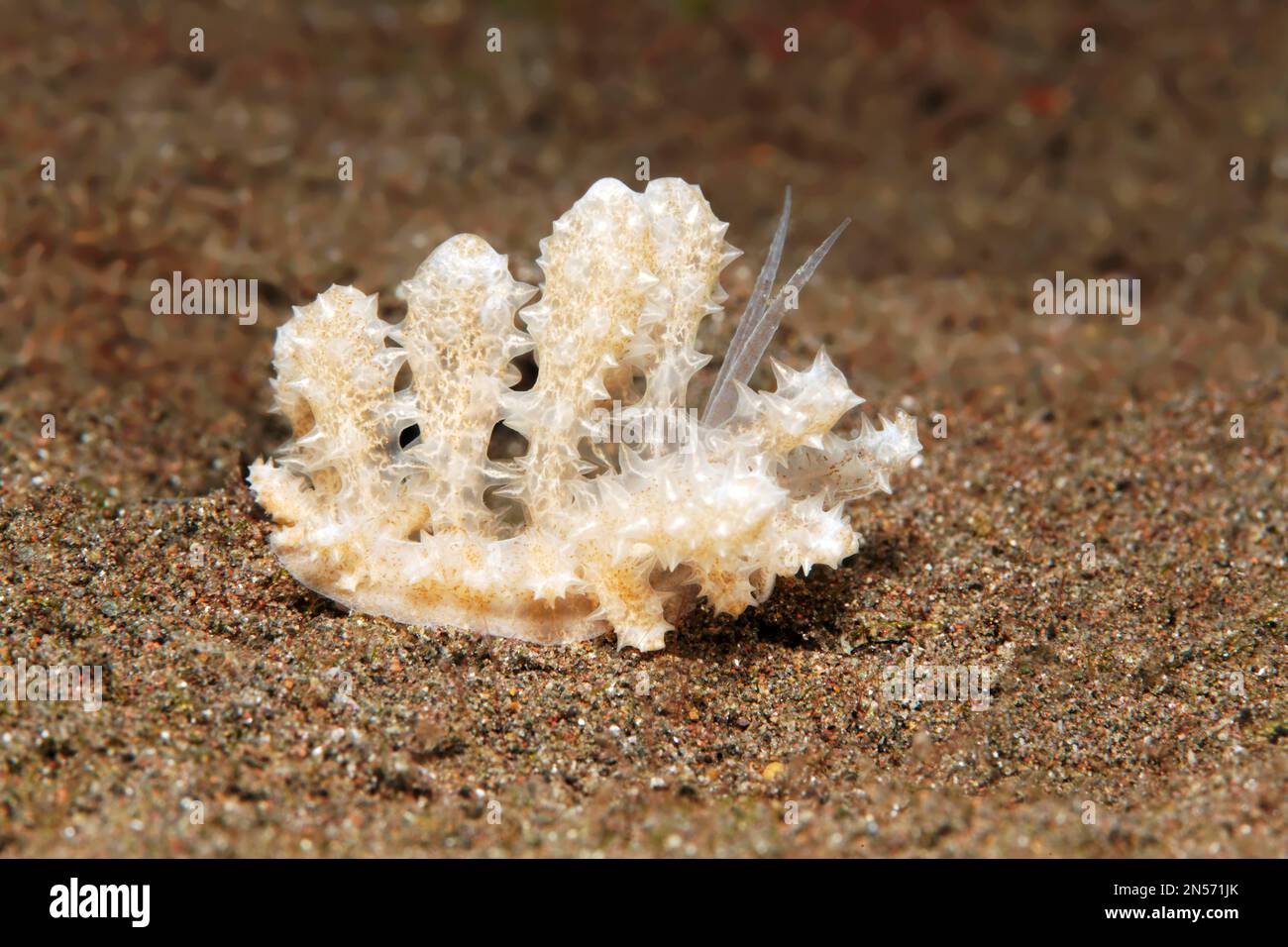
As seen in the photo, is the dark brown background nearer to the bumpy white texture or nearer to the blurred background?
the blurred background

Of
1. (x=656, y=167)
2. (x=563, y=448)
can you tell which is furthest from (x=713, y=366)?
(x=656, y=167)

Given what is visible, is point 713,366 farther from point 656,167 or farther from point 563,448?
point 656,167

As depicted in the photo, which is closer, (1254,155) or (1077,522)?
(1077,522)

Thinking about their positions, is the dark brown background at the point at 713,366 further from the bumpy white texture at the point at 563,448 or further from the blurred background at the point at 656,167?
the bumpy white texture at the point at 563,448

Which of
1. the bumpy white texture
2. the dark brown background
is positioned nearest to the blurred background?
the dark brown background

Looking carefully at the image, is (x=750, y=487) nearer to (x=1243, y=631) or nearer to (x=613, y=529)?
(x=613, y=529)

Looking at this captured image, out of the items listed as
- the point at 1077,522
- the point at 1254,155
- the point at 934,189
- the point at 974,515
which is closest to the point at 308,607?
the point at 974,515
